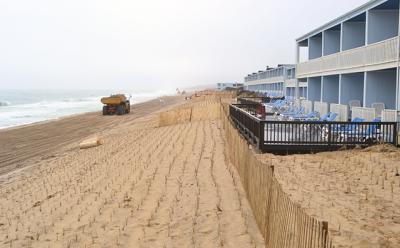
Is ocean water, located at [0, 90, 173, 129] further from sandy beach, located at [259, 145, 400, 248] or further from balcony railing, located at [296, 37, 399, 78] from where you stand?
sandy beach, located at [259, 145, 400, 248]

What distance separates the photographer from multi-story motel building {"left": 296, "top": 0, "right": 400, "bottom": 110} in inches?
637

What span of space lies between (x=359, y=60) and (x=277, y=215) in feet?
49.2

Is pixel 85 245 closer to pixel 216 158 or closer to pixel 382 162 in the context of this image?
pixel 216 158

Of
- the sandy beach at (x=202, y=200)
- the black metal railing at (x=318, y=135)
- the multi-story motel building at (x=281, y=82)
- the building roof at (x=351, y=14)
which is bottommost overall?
the sandy beach at (x=202, y=200)

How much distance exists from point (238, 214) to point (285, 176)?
9.24 feet

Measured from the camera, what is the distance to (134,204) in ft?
25.6

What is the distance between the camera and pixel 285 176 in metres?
9.36

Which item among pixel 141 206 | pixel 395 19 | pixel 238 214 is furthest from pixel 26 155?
pixel 395 19

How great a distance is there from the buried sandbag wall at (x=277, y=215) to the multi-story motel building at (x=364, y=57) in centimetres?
983

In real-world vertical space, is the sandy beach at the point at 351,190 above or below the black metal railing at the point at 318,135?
below

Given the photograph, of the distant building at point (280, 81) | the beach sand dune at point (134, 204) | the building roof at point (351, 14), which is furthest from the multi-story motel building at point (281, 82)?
the beach sand dune at point (134, 204)

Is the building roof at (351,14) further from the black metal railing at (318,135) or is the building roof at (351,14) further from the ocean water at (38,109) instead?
the ocean water at (38,109)

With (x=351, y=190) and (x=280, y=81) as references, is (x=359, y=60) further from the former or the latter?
(x=280, y=81)

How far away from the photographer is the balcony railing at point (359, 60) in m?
15.0
